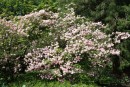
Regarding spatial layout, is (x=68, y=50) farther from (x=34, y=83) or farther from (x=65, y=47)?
(x=34, y=83)

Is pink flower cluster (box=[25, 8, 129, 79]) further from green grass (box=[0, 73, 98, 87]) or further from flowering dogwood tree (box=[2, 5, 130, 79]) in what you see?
green grass (box=[0, 73, 98, 87])

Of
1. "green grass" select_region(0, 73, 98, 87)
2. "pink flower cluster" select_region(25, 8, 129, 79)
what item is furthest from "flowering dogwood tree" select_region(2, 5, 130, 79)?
"green grass" select_region(0, 73, 98, 87)

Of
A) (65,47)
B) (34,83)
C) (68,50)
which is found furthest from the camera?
(65,47)

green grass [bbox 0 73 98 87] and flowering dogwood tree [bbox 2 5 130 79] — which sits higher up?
flowering dogwood tree [bbox 2 5 130 79]

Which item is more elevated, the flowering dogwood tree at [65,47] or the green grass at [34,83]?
the flowering dogwood tree at [65,47]

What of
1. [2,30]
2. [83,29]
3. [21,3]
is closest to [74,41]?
[83,29]

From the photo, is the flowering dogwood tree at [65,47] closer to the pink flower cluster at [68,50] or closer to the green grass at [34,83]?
the pink flower cluster at [68,50]

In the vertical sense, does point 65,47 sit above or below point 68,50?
below

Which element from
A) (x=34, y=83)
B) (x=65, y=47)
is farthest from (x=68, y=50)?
(x=34, y=83)

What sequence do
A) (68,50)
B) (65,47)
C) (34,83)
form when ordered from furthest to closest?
(65,47) → (34,83) → (68,50)

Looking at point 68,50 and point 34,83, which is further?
point 34,83

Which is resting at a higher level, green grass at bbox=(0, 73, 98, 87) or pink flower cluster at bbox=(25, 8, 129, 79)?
pink flower cluster at bbox=(25, 8, 129, 79)

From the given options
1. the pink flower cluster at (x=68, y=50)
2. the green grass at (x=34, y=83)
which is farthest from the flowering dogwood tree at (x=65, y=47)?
the green grass at (x=34, y=83)

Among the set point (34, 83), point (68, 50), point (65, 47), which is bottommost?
point (34, 83)
